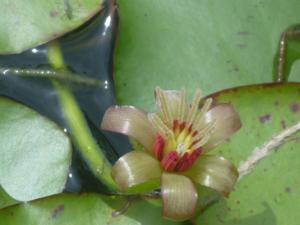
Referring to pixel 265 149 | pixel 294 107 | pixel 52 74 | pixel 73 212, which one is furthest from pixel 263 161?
pixel 52 74

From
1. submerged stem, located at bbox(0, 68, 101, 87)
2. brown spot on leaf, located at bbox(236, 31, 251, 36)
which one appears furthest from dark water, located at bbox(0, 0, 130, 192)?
brown spot on leaf, located at bbox(236, 31, 251, 36)

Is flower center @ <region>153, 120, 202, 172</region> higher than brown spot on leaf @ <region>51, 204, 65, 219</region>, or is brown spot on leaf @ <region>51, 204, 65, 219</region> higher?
flower center @ <region>153, 120, 202, 172</region>

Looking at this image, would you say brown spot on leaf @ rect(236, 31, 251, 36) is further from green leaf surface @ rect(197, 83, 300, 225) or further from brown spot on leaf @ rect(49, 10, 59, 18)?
brown spot on leaf @ rect(49, 10, 59, 18)

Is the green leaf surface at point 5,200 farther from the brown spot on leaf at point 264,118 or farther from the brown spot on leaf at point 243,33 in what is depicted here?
the brown spot on leaf at point 243,33

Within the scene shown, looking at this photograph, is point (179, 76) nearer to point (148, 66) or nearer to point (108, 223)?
point (148, 66)

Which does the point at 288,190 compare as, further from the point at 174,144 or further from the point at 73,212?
the point at 73,212

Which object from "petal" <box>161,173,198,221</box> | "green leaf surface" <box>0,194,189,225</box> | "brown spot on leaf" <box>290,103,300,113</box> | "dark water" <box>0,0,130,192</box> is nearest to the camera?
"petal" <box>161,173,198,221</box>
